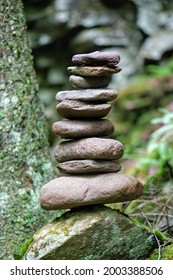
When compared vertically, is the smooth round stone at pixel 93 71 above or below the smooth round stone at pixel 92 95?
above

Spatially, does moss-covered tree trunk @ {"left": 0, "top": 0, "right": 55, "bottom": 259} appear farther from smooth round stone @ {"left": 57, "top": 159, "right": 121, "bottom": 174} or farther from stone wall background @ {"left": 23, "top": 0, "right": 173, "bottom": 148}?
stone wall background @ {"left": 23, "top": 0, "right": 173, "bottom": 148}

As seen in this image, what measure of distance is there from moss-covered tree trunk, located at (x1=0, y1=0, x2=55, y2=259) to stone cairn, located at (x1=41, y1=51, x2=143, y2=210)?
1.95 ft

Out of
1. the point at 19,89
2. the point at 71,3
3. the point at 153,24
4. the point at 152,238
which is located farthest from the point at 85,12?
the point at 152,238

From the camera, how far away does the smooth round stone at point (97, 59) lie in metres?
4.04

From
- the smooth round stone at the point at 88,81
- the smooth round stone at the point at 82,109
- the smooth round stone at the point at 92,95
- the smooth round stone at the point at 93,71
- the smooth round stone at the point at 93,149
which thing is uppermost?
the smooth round stone at the point at 93,71

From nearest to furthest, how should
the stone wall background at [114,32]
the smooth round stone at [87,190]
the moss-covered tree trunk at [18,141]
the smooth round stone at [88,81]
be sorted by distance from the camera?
the smooth round stone at [87,190]
the smooth round stone at [88,81]
the moss-covered tree trunk at [18,141]
the stone wall background at [114,32]

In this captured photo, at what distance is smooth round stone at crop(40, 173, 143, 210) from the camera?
3.94m

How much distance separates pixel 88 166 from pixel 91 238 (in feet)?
1.79

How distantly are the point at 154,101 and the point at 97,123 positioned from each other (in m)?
7.49

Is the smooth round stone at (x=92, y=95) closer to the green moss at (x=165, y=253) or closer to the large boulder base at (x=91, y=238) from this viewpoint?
the large boulder base at (x=91, y=238)

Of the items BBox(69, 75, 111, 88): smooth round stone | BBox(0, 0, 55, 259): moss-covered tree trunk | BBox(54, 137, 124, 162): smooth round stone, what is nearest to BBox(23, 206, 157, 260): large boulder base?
BBox(54, 137, 124, 162): smooth round stone

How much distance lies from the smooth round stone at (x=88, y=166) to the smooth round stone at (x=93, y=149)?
0.05 metres

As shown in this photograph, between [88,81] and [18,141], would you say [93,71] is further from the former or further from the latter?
[18,141]

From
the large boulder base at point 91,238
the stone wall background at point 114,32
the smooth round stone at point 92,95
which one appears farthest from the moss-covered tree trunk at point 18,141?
the stone wall background at point 114,32
